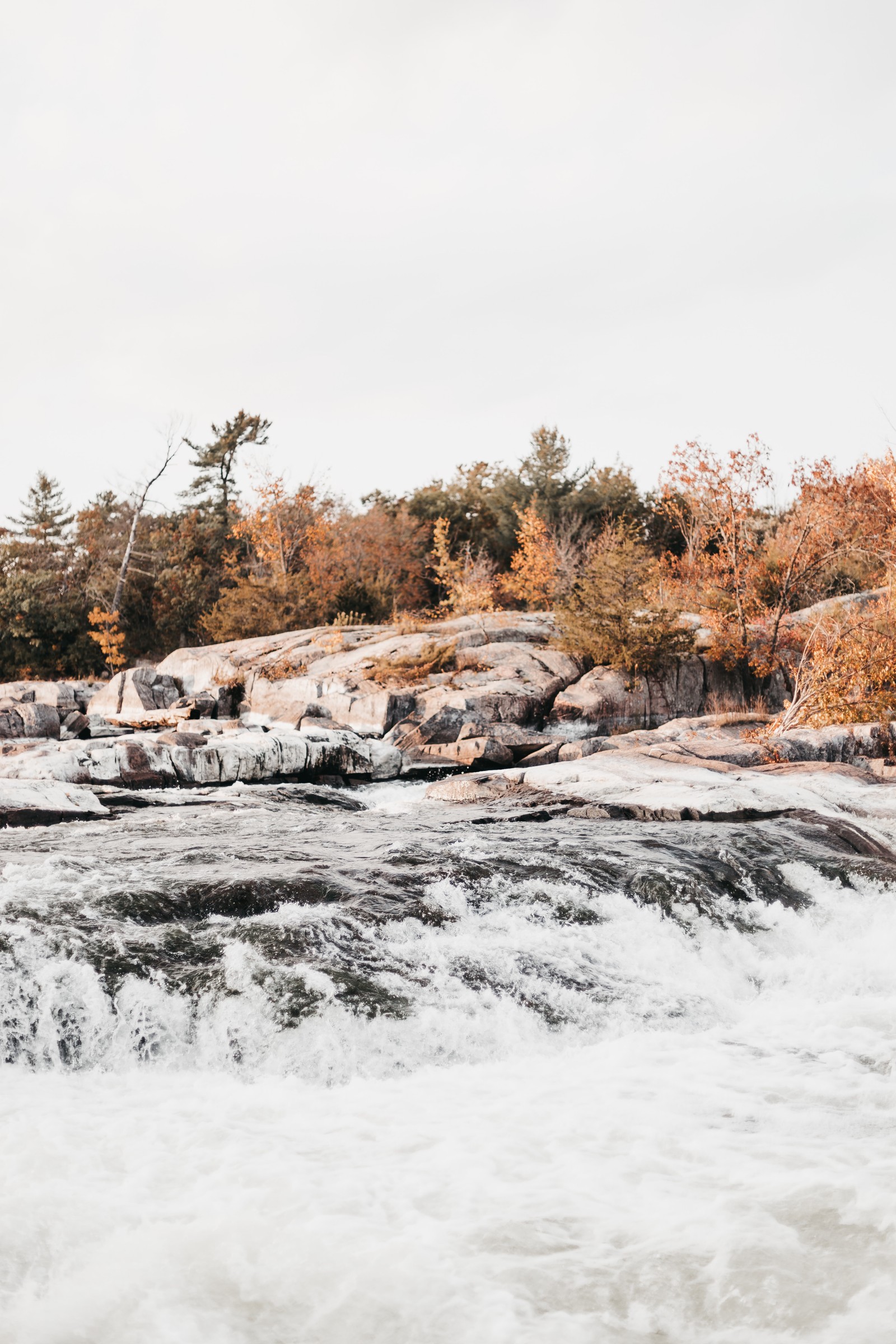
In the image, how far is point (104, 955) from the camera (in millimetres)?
4957

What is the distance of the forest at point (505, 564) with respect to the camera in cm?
1819

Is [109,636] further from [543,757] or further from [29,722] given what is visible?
[543,757]

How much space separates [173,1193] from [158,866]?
147 inches

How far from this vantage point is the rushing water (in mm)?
2760

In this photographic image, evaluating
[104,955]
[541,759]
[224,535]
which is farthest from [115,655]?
[104,955]

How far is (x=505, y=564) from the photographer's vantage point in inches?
1351

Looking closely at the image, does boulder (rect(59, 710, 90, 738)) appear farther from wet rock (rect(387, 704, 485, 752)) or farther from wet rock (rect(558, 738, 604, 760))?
wet rock (rect(558, 738, 604, 760))

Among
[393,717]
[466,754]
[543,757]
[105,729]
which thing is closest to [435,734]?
[393,717]

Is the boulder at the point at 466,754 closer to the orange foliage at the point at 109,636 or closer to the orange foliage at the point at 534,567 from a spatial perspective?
the orange foliage at the point at 534,567

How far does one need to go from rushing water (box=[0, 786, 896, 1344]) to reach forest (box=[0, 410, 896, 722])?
9.95 metres

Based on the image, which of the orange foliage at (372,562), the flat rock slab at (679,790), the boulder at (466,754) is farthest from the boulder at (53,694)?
the flat rock slab at (679,790)

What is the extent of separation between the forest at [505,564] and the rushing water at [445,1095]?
9955mm

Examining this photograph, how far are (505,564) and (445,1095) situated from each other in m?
30.9

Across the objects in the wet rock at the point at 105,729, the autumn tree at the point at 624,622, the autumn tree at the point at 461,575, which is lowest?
the wet rock at the point at 105,729
